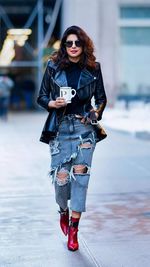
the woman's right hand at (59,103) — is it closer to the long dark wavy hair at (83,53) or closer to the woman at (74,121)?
the woman at (74,121)

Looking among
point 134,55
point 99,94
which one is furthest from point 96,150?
point 134,55

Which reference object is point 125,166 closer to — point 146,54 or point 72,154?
point 72,154

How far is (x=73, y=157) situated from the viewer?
5863mm

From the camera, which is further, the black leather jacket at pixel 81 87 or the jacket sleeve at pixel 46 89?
the jacket sleeve at pixel 46 89

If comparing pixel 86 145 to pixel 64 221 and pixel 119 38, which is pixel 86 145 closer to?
pixel 64 221

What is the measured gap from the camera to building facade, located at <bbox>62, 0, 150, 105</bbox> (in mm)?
29708

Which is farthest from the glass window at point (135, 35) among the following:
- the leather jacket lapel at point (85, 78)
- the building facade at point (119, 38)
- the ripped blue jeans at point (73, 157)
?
the ripped blue jeans at point (73, 157)

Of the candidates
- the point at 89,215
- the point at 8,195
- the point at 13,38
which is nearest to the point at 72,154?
the point at 89,215

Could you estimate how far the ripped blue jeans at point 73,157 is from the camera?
5.88 m

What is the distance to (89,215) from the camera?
745cm

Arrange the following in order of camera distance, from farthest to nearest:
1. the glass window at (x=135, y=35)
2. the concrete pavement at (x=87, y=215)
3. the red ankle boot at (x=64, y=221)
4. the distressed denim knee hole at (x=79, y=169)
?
the glass window at (x=135, y=35) < the red ankle boot at (x=64, y=221) < the distressed denim knee hole at (x=79, y=169) < the concrete pavement at (x=87, y=215)

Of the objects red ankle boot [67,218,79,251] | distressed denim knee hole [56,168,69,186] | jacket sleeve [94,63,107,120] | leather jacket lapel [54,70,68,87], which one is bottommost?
red ankle boot [67,218,79,251]

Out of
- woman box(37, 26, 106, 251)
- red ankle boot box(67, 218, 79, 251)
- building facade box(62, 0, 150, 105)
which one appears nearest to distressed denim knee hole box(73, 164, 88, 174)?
woman box(37, 26, 106, 251)

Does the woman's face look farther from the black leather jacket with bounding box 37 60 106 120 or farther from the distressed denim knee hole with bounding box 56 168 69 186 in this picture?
the distressed denim knee hole with bounding box 56 168 69 186
